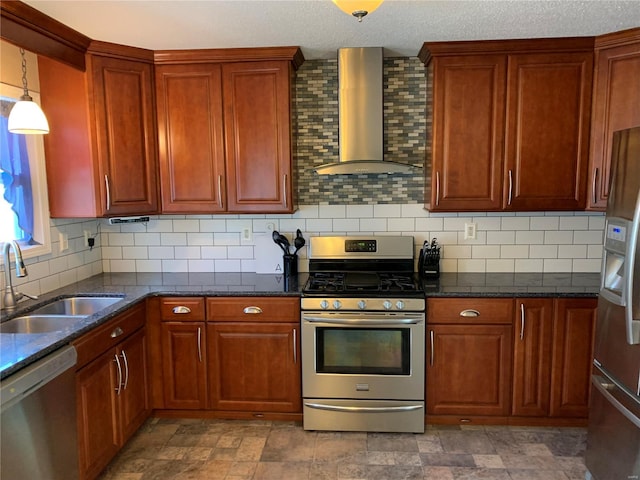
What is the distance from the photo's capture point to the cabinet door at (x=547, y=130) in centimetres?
285

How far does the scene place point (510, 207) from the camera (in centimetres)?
296

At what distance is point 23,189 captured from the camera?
9.02 feet

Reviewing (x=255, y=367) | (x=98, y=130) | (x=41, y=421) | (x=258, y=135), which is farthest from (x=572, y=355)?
(x=98, y=130)

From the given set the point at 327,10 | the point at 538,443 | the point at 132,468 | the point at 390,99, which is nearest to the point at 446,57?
the point at 390,99

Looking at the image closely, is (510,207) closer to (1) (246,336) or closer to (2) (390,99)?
(2) (390,99)

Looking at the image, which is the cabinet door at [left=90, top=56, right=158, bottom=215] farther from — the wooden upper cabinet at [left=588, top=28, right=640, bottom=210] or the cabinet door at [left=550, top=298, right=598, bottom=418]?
the wooden upper cabinet at [left=588, top=28, right=640, bottom=210]

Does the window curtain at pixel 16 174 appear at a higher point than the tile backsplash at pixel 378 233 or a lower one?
higher

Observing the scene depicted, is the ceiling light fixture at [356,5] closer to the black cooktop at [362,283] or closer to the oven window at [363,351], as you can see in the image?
the black cooktop at [362,283]

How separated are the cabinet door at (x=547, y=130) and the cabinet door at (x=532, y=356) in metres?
0.65

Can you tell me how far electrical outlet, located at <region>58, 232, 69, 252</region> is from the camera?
3.00 m

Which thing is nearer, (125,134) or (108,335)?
(108,335)

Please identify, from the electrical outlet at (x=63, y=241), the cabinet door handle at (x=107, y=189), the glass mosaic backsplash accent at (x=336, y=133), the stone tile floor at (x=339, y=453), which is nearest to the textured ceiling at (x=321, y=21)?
the glass mosaic backsplash accent at (x=336, y=133)

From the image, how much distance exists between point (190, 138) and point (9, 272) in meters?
1.30

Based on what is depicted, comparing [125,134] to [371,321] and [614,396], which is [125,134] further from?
[614,396]
